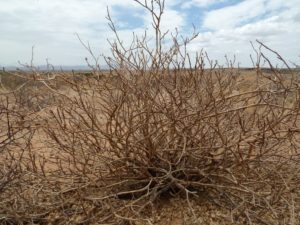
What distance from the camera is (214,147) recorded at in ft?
11.2

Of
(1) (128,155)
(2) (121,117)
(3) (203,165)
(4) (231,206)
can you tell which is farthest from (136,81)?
(4) (231,206)

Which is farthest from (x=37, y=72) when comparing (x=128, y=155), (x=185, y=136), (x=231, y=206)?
(x=231, y=206)

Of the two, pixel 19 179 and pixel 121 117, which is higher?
pixel 121 117

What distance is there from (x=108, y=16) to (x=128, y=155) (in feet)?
3.97

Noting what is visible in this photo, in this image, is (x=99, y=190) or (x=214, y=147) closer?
(x=214, y=147)

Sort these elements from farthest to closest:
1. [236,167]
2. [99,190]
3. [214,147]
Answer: [99,190], [236,167], [214,147]

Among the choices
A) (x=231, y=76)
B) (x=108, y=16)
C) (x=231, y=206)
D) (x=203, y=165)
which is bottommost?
(x=231, y=206)

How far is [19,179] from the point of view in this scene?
12.9ft

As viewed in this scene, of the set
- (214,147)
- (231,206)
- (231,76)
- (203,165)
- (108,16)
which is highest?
(108,16)

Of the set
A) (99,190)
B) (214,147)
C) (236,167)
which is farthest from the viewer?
(99,190)

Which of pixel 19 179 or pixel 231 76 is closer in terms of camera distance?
pixel 19 179

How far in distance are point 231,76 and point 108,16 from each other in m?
1.38

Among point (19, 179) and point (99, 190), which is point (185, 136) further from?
point (19, 179)

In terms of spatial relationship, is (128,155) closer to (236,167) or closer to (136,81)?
(136,81)
